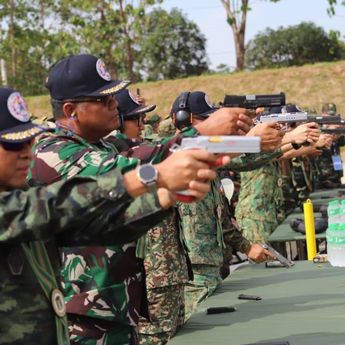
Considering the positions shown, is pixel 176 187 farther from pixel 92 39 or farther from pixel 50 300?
pixel 92 39

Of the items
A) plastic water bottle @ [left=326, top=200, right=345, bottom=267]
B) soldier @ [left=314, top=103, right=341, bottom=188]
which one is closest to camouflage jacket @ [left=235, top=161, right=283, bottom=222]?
plastic water bottle @ [left=326, top=200, right=345, bottom=267]

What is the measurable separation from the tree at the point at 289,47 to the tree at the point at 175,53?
10.5 feet

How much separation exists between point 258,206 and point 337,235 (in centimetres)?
242

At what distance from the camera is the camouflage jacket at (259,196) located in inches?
292

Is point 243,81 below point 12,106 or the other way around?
below

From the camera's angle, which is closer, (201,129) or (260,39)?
(201,129)

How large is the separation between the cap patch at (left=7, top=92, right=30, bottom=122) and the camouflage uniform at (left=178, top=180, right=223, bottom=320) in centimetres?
251

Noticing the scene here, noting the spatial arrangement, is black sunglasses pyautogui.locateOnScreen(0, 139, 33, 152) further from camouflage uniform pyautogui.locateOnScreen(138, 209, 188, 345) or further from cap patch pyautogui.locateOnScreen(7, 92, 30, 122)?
camouflage uniform pyautogui.locateOnScreen(138, 209, 188, 345)

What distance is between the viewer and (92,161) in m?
2.97

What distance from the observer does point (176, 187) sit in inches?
84.5

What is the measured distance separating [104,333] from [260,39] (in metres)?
44.0

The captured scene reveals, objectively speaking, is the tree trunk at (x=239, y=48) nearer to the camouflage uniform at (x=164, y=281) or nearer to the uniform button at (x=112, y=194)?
the camouflage uniform at (x=164, y=281)

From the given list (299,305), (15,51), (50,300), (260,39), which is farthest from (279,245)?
(260,39)

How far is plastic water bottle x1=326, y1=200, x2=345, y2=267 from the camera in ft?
16.4
